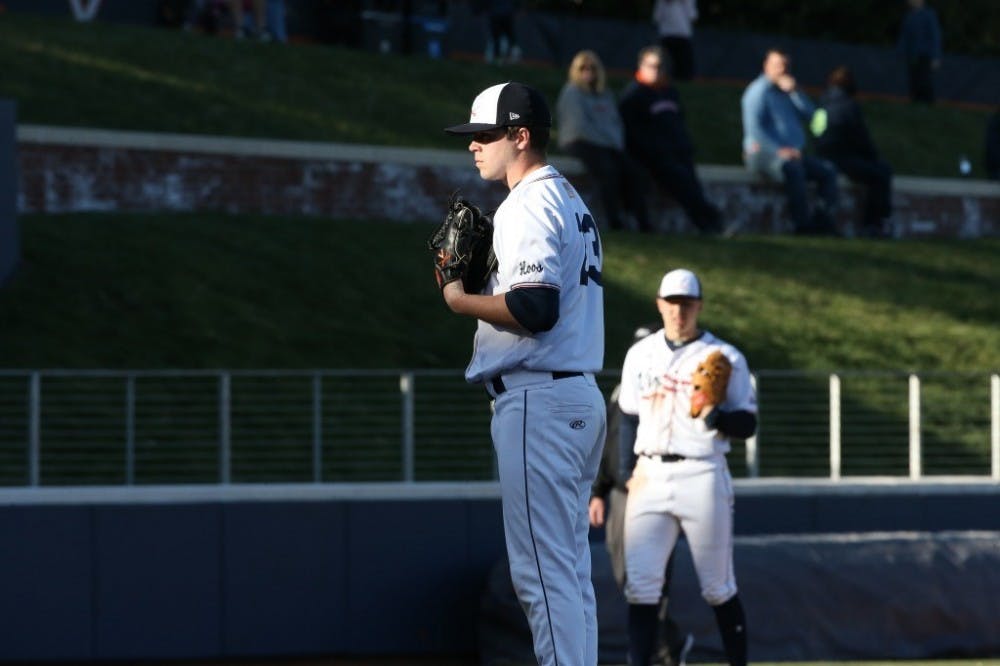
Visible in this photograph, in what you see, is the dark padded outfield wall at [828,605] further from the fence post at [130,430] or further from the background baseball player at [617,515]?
the fence post at [130,430]

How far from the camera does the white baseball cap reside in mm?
9422

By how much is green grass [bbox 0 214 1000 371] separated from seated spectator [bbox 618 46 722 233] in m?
0.53

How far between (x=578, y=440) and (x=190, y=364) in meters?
9.27

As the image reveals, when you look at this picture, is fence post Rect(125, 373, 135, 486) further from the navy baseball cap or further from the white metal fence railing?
the navy baseball cap

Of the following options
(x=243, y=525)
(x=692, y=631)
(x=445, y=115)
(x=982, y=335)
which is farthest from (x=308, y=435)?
(x=445, y=115)

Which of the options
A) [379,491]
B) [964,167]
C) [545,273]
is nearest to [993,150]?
[964,167]

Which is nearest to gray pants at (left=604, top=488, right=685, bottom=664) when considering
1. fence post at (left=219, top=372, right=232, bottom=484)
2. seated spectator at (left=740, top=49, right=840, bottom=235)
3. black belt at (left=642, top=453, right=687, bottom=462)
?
black belt at (left=642, top=453, right=687, bottom=462)

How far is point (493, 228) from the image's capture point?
6.57m

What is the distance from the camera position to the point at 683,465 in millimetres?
9359

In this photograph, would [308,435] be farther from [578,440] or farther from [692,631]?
[578,440]

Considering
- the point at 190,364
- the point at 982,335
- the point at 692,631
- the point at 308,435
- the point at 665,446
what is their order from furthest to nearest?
the point at 982,335 < the point at 190,364 < the point at 308,435 < the point at 692,631 < the point at 665,446

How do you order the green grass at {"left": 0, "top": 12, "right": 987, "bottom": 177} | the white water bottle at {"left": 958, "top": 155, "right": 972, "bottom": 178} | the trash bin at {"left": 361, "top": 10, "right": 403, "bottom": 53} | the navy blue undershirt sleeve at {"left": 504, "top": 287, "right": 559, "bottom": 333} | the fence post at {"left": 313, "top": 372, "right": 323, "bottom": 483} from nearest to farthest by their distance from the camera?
1. the navy blue undershirt sleeve at {"left": 504, "top": 287, "right": 559, "bottom": 333}
2. the fence post at {"left": 313, "top": 372, "right": 323, "bottom": 483}
3. the green grass at {"left": 0, "top": 12, "right": 987, "bottom": 177}
4. the white water bottle at {"left": 958, "top": 155, "right": 972, "bottom": 178}
5. the trash bin at {"left": 361, "top": 10, "right": 403, "bottom": 53}

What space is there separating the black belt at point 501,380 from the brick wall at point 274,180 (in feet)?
42.8

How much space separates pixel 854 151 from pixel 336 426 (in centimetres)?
950
